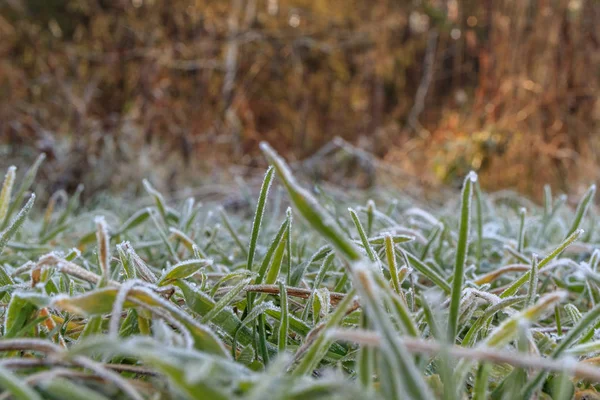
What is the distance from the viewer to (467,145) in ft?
8.12

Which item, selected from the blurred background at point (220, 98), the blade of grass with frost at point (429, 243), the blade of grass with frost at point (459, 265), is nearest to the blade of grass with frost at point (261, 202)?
the blade of grass with frost at point (459, 265)

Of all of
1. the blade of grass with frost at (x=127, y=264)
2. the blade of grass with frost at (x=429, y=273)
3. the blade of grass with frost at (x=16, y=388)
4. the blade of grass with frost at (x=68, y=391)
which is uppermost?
the blade of grass with frost at (x=16, y=388)

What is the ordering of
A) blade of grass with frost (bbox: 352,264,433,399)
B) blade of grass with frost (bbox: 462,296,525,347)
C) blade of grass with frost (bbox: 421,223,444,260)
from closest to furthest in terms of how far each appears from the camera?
1. blade of grass with frost (bbox: 352,264,433,399)
2. blade of grass with frost (bbox: 462,296,525,347)
3. blade of grass with frost (bbox: 421,223,444,260)

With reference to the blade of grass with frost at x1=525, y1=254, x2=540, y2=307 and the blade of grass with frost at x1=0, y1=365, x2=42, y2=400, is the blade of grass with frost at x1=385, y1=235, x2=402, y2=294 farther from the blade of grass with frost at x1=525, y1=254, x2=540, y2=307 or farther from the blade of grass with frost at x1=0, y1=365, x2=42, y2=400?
the blade of grass with frost at x1=0, y1=365, x2=42, y2=400

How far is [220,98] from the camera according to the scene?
9.82 ft

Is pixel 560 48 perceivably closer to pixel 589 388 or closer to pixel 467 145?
pixel 467 145

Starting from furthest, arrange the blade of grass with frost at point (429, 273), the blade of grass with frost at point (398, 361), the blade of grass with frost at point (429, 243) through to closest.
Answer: the blade of grass with frost at point (429, 243), the blade of grass with frost at point (429, 273), the blade of grass with frost at point (398, 361)

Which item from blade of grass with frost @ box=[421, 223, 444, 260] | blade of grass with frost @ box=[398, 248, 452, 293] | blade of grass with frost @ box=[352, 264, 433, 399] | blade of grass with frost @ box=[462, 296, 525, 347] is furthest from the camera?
blade of grass with frost @ box=[421, 223, 444, 260]

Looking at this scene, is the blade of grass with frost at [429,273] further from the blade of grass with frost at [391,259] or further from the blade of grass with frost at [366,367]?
→ the blade of grass with frost at [366,367]

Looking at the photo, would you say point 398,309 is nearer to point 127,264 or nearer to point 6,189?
point 127,264

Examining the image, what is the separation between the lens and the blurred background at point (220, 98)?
7.07 ft

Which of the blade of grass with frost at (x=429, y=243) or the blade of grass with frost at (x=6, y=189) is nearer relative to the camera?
the blade of grass with frost at (x=6, y=189)

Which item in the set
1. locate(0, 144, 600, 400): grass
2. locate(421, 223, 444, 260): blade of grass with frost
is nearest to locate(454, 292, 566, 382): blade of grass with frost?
locate(0, 144, 600, 400): grass

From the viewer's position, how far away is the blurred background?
215 centimetres
